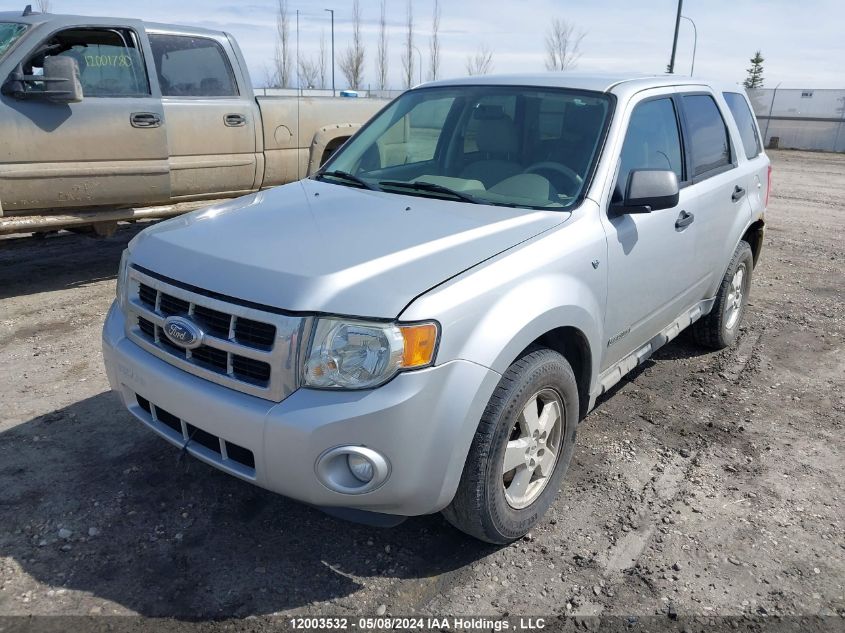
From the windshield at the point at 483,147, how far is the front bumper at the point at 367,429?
3.95ft

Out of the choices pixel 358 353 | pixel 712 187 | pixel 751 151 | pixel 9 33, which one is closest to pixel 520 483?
pixel 358 353

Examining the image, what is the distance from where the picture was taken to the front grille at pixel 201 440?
2443 mm

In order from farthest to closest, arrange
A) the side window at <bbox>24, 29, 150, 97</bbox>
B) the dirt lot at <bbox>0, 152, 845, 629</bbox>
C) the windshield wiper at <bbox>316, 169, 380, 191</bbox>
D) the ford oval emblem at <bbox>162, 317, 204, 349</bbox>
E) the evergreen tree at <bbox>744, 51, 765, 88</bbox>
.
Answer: the evergreen tree at <bbox>744, 51, 765, 88</bbox>, the side window at <bbox>24, 29, 150, 97</bbox>, the windshield wiper at <bbox>316, 169, 380, 191</bbox>, the dirt lot at <bbox>0, 152, 845, 629</bbox>, the ford oval emblem at <bbox>162, 317, 204, 349</bbox>

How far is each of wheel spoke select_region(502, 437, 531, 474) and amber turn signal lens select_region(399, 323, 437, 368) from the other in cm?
63

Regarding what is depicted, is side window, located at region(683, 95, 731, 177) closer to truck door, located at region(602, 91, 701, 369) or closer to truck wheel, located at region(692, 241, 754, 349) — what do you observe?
truck door, located at region(602, 91, 701, 369)

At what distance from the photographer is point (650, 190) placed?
10.3ft

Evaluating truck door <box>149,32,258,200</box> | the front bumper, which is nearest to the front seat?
the front bumper

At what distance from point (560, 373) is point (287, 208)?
1.44 m

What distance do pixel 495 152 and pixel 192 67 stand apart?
427cm

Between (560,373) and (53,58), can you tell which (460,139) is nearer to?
(560,373)

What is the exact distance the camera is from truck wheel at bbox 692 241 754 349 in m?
4.84

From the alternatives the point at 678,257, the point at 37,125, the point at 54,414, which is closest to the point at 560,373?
the point at 678,257

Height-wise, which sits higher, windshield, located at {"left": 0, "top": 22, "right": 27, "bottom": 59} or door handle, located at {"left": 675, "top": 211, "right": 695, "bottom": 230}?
windshield, located at {"left": 0, "top": 22, "right": 27, "bottom": 59}

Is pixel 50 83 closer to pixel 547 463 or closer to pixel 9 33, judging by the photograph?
pixel 9 33
